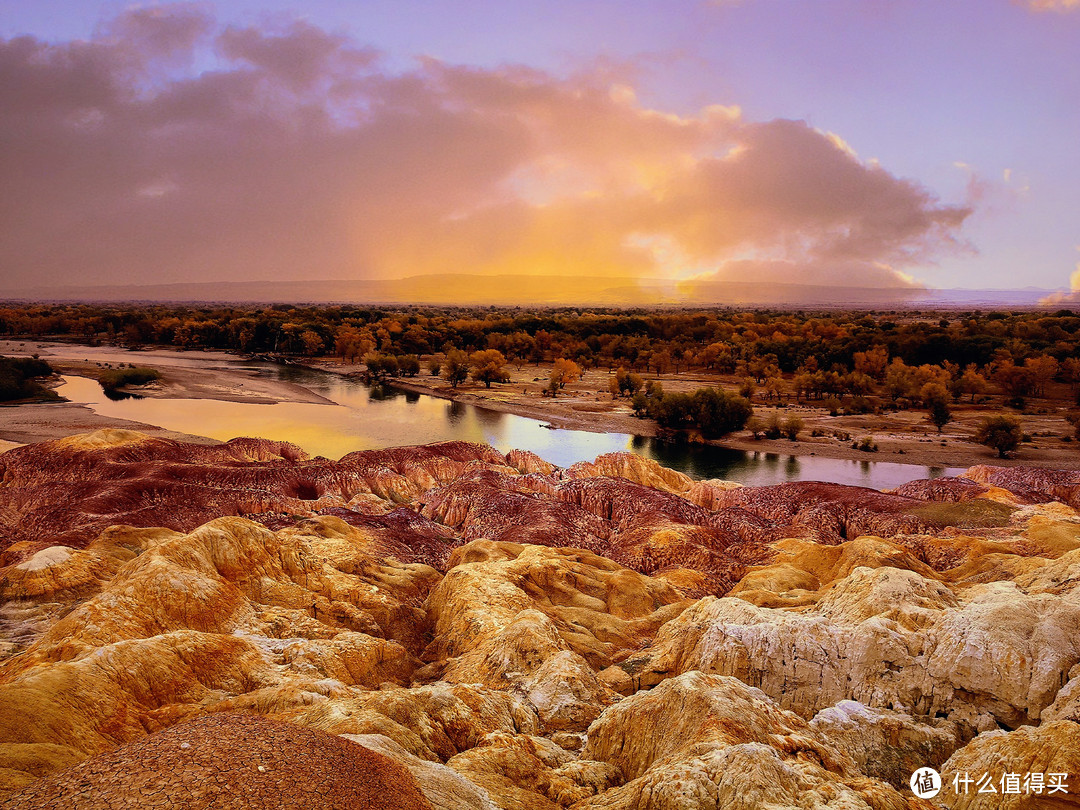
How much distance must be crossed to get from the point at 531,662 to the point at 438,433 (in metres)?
49.1

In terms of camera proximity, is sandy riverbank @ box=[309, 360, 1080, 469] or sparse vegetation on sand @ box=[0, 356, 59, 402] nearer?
sandy riverbank @ box=[309, 360, 1080, 469]

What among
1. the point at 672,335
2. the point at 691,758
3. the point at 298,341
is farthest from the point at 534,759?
the point at 672,335

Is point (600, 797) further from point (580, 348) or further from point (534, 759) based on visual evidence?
point (580, 348)

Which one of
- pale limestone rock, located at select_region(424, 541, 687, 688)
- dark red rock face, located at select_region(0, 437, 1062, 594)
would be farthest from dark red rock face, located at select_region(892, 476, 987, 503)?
pale limestone rock, located at select_region(424, 541, 687, 688)

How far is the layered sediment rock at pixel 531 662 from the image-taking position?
723 centimetres

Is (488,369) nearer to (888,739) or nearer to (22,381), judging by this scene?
(22,381)

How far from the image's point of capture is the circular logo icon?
8.05 metres

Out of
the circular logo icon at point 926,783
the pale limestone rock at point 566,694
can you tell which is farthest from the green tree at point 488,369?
the circular logo icon at point 926,783

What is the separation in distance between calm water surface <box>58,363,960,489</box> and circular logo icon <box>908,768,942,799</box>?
4056 cm

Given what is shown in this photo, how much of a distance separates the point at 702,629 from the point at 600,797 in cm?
508

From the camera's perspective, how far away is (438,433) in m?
60.1

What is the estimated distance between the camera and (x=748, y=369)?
9512cm

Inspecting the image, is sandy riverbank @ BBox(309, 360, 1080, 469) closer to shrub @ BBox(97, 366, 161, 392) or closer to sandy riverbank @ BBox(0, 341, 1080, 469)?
sandy riverbank @ BBox(0, 341, 1080, 469)

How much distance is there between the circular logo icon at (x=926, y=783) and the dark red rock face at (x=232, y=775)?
6.74 metres
